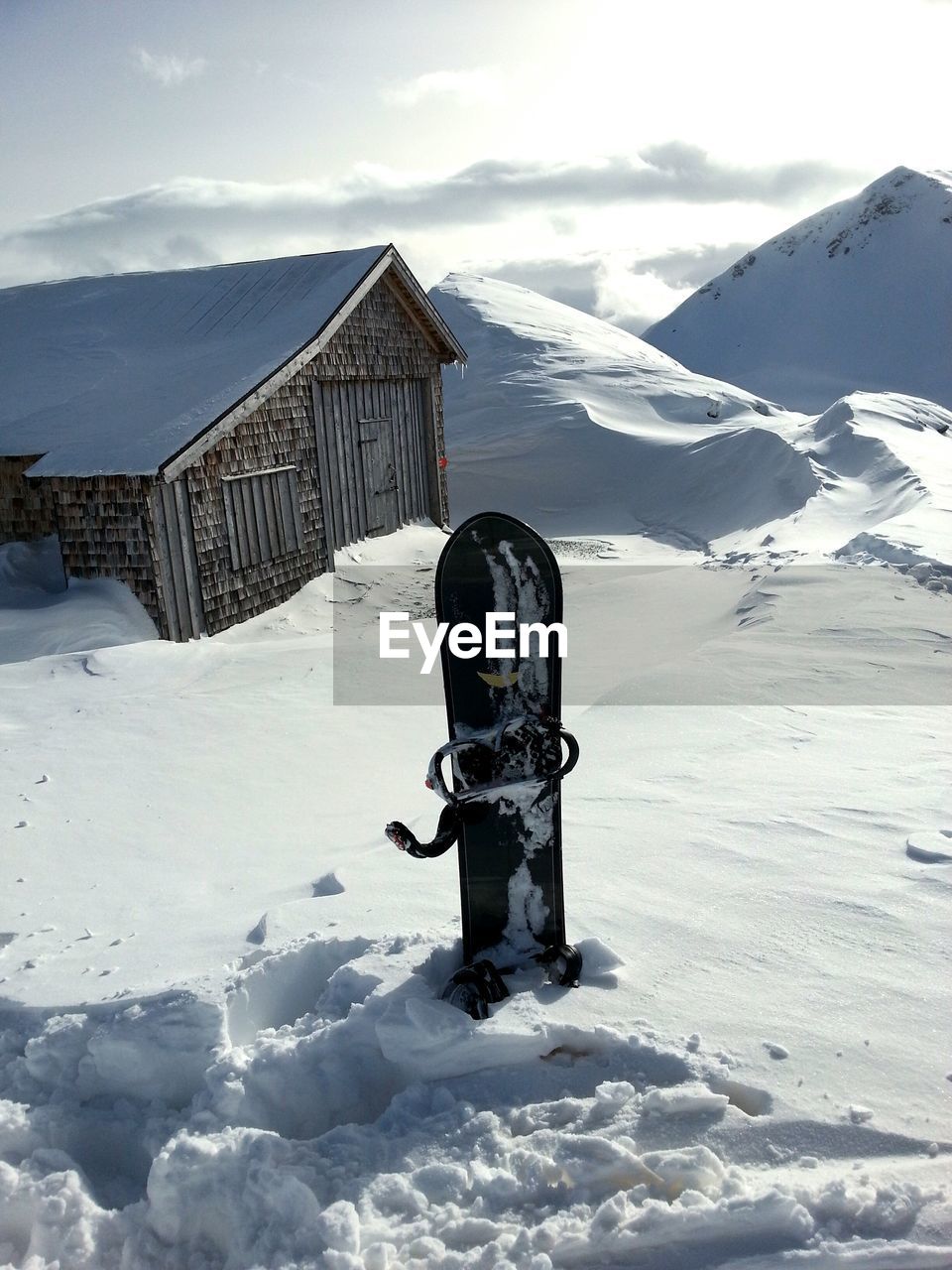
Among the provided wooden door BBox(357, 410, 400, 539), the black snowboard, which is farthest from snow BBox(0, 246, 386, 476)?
the black snowboard

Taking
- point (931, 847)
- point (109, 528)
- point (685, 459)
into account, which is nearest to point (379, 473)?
point (109, 528)

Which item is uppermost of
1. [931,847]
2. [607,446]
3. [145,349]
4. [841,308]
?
[841,308]

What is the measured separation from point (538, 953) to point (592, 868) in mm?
821

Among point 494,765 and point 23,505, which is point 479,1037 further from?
point 23,505

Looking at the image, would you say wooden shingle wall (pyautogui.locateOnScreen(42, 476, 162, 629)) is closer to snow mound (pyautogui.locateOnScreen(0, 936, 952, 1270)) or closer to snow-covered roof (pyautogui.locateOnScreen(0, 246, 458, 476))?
snow-covered roof (pyautogui.locateOnScreen(0, 246, 458, 476))

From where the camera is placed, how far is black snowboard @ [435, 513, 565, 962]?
300 cm

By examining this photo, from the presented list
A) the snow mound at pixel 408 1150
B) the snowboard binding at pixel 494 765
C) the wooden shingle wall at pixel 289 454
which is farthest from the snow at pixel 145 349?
the snow mound at pixel 408 1150

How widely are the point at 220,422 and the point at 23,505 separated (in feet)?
9.84

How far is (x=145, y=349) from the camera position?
14758mm

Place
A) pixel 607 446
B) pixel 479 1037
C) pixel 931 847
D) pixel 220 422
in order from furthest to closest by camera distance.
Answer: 1. pixel 607 446
2. pixel 220 422
3. pixel 931 847
4. pixel 479 1037

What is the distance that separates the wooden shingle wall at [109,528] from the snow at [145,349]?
170 mm

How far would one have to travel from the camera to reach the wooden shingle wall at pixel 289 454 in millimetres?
11141

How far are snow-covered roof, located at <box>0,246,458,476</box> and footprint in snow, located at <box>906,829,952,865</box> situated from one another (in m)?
8.25

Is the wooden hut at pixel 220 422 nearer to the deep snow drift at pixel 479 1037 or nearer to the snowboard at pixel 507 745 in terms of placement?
the deep snow drift at pixel 479 1037
